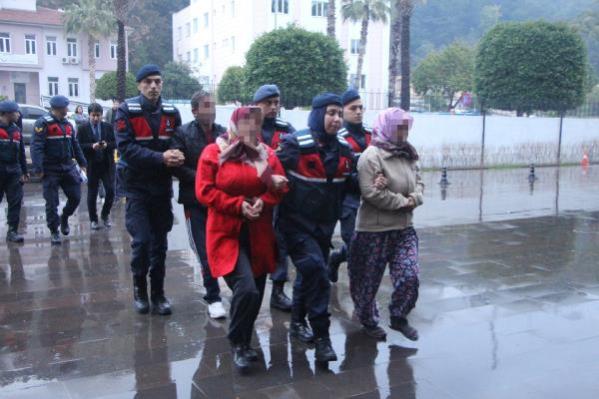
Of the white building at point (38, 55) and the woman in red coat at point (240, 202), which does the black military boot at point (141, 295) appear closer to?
the woman in red coat at point (240, 202)

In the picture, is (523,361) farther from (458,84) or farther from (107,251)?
(458,84)

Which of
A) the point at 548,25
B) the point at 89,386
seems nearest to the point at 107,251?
the point at 89,386

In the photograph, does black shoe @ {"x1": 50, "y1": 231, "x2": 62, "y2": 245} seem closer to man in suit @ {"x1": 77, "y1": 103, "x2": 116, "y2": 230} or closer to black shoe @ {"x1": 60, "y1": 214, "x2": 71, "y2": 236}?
black shoe @ {"x1": 60, "y1": 214, "x2": 71, "y2": 236}

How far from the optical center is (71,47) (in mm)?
46594

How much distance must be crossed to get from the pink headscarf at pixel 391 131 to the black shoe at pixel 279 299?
1.72 metres

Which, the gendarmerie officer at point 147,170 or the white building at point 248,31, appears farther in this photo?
the white building at point 248,31

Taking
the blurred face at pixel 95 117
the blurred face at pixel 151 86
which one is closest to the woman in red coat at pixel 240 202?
the blurred face at pixel 151 86

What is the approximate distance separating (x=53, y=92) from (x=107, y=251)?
42.2 m

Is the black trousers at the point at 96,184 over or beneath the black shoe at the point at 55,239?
over

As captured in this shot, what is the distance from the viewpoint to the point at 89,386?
3902mm

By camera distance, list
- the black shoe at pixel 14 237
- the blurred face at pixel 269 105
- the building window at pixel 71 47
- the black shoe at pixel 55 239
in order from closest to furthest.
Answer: the blurred face at pixel 269 105 < the black shoe at pixel 55 239 < the black shoe at pixel 14 237 < the building window at pixel 71 47

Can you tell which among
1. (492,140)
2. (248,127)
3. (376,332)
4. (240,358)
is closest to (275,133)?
(248,127)

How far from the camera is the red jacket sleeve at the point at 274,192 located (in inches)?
159

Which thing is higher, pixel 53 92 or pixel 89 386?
pixel 53 92
